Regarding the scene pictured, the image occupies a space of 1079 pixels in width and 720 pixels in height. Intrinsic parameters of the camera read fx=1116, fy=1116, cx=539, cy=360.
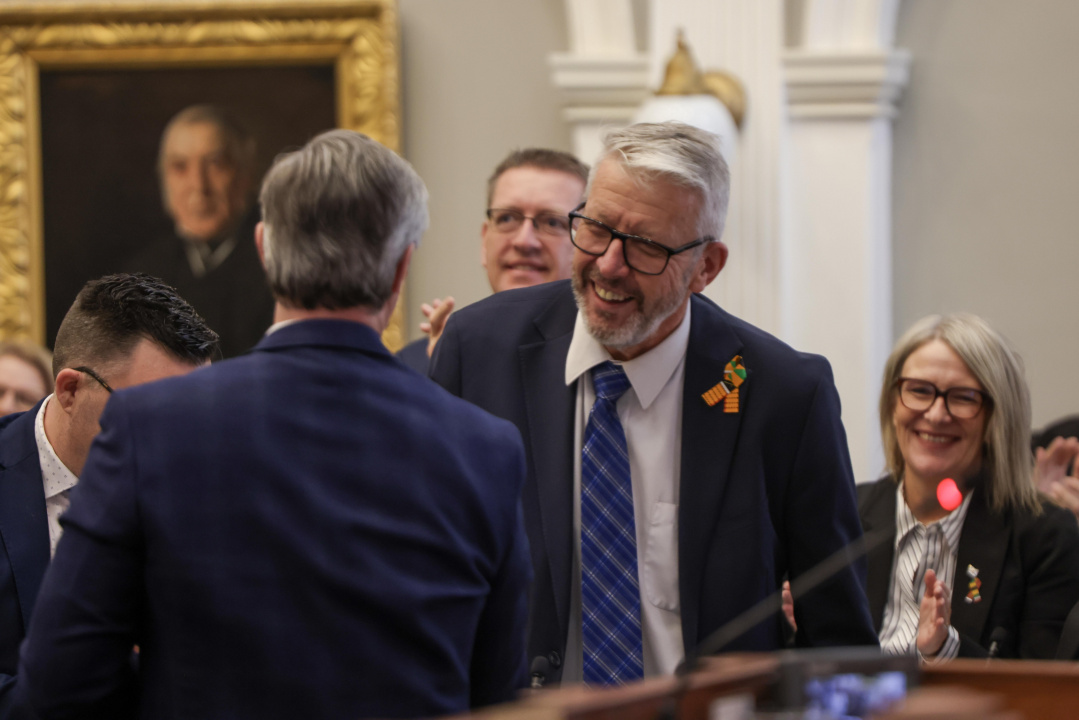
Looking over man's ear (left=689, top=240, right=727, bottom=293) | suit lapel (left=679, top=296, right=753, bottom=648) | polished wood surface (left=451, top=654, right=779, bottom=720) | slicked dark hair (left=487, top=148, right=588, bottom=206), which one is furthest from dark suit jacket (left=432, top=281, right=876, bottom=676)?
slicked dark hair (left=487, top=148, right=588, bottom=206)

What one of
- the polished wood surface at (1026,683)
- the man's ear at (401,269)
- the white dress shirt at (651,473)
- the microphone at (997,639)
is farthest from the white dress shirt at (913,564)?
the man's ear at (401,269)

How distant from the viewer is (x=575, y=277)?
2197 mm

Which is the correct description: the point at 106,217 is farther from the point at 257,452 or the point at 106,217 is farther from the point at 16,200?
the point at 257,452

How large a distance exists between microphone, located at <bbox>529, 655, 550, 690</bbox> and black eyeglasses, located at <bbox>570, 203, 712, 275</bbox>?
2.47 feet

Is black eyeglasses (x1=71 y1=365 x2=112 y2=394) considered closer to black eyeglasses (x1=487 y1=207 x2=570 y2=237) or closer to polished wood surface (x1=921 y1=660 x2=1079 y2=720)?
polished wood surface (x1=921 y1=660 x2=1079 y2=720)

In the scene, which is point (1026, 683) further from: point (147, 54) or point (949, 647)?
point (147, 54)

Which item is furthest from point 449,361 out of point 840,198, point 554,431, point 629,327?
point 840,198

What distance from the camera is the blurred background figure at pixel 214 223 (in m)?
4.67

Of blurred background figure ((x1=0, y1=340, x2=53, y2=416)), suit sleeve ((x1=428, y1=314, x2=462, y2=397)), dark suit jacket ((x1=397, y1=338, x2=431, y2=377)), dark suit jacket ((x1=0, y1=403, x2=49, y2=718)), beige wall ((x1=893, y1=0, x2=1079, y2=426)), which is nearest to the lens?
dark suit jacket ((x1=0, y1=403, x2=49, y2=718))

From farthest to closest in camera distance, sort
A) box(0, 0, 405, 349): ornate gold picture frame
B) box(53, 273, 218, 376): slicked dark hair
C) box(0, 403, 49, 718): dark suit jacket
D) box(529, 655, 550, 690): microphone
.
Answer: box(0, 0, 405, 349): ornate gold picture frame
box(53, 273, 218, 376): slicked dark hair
box(529, 655, 550, 690): microphone
box(0, 403, 49, 718): dark suit jacket

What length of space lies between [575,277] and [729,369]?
1.18 feet

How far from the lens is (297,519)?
4.58ft

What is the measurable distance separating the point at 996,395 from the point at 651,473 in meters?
1.40

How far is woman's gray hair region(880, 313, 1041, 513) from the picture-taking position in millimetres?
3053
